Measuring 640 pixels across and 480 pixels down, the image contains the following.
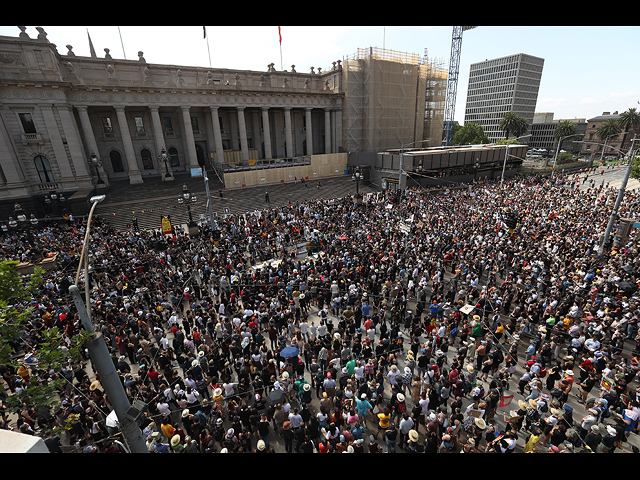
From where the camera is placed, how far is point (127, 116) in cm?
4662

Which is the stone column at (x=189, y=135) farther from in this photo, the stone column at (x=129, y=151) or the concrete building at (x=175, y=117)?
the stone column at (x=129, y=151)

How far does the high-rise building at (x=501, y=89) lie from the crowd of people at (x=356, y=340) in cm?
12637

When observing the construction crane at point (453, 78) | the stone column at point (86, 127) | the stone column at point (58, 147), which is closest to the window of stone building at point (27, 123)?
the stone column at point (58, 147)

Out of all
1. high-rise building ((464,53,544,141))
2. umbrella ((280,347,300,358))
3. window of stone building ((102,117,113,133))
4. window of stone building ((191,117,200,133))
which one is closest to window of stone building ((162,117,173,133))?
window of stone building ((191,117,200,133))

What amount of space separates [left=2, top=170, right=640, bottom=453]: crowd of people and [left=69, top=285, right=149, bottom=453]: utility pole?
194 cm

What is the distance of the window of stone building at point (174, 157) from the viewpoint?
5172cm

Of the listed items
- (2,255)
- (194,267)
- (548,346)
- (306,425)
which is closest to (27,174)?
(2,255)

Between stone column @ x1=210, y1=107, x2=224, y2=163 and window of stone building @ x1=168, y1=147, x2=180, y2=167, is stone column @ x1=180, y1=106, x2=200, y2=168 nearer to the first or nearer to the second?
stone column @ x1=210, y1=107, x2=224, y2=163

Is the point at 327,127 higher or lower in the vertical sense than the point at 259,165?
higher

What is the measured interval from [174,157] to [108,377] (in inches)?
2096

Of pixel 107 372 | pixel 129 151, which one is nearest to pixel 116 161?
pixel 129 151

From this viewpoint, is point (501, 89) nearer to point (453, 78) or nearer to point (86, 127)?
point (453, 78)

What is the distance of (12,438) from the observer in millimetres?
2750

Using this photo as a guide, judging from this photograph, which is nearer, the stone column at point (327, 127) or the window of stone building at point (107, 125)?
the window of stone building at point (107, 125)
